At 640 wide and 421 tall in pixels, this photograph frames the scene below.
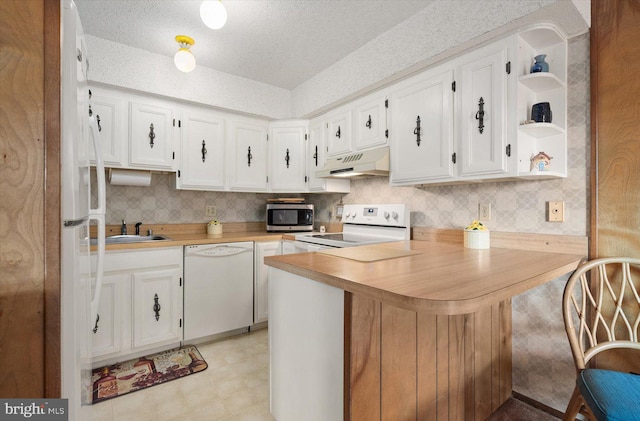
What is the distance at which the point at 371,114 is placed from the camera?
2.46 m

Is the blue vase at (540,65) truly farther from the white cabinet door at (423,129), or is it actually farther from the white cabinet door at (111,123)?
the white cabinet door at (111,123)

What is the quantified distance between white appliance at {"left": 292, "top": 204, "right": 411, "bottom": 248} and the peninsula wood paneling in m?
0.89

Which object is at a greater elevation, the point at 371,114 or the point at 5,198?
the point at 371,114

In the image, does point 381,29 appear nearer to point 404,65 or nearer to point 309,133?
point 404,65

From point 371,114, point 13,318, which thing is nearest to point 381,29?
point 371,114

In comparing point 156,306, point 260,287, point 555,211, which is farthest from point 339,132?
point 156,306

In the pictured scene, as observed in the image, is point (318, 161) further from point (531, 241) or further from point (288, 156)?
point (531, 241)

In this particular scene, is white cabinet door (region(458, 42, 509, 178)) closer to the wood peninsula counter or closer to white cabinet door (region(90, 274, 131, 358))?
the wood peninsula counter

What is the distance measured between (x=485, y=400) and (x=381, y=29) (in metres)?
2.52

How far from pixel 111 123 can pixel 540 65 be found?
297 centimetres

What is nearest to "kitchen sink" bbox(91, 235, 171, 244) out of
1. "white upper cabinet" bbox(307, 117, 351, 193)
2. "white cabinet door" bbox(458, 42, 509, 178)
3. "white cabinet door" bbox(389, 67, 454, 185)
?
"white upper cabinet" bbox(307, 117, 351, 193)

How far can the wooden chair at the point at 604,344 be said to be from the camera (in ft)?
3.16

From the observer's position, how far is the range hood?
2283 millimetres


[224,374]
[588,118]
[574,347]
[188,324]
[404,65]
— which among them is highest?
[404,65]
